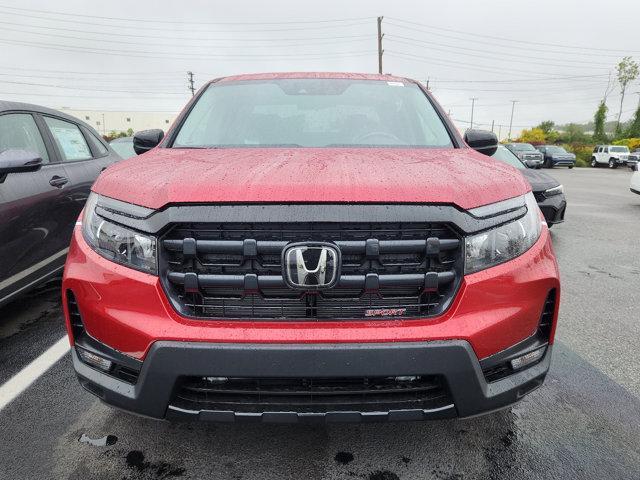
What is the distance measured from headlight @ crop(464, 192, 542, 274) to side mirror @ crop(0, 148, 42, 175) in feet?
8.86

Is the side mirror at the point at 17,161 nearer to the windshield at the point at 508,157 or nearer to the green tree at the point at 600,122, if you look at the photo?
the windshield at the point at 508,157

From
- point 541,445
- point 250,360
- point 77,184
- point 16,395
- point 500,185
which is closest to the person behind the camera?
point 250,360

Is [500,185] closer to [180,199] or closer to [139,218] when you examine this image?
[180,199]

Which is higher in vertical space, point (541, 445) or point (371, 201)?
point (371, 201)

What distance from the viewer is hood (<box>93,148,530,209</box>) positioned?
1665 millimetres

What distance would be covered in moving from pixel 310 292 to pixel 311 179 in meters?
0.42

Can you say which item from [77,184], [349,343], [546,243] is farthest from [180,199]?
[77,184]

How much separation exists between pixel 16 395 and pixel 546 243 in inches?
109

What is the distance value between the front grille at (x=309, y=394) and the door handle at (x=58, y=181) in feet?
8.37

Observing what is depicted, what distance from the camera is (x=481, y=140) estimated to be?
2898mm

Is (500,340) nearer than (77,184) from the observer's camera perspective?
Yes

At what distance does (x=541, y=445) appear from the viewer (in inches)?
84.4

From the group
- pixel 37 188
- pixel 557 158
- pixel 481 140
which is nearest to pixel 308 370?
pixel 481 140

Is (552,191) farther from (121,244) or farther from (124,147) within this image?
(124,147)
